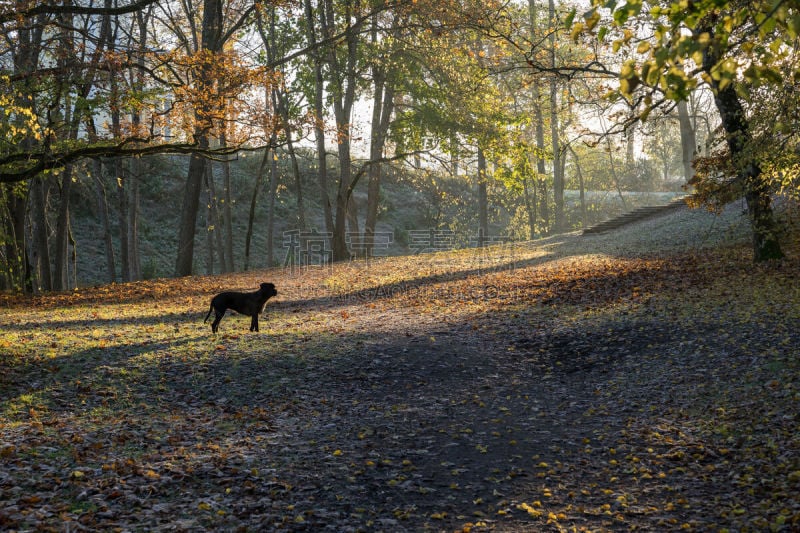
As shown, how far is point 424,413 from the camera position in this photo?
27.4ft

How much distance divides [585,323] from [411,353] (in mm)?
3759

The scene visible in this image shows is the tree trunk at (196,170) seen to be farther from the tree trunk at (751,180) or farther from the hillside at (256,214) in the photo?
the tree trunk at (751,180)

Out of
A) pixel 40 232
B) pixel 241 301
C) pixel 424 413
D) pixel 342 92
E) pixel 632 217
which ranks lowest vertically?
pixel 424 413

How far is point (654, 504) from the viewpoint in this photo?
5699mm

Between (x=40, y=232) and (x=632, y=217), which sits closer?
(x=40, y=232)

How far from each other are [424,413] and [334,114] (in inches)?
980

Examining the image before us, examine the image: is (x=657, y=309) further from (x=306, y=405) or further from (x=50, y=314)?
(x=50, y=314)

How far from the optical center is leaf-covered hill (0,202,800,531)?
5.59m

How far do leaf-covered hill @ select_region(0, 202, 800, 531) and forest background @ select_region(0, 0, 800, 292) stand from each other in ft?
10.8

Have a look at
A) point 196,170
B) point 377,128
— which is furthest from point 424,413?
point 377,128

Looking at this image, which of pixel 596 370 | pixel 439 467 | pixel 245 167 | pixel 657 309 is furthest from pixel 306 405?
pixel 245 167

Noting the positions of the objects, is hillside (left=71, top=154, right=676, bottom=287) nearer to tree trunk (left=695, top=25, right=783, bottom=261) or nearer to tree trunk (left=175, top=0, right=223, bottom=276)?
tree trunk (left=175, top=0, right=223, bottom=276)

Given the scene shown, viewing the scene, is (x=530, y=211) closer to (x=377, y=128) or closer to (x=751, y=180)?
(x=377, y=128)

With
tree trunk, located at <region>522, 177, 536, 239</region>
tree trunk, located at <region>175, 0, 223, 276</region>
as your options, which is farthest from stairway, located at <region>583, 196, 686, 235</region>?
tree trunk, located at <region>175, 0, 223, 276</region>
